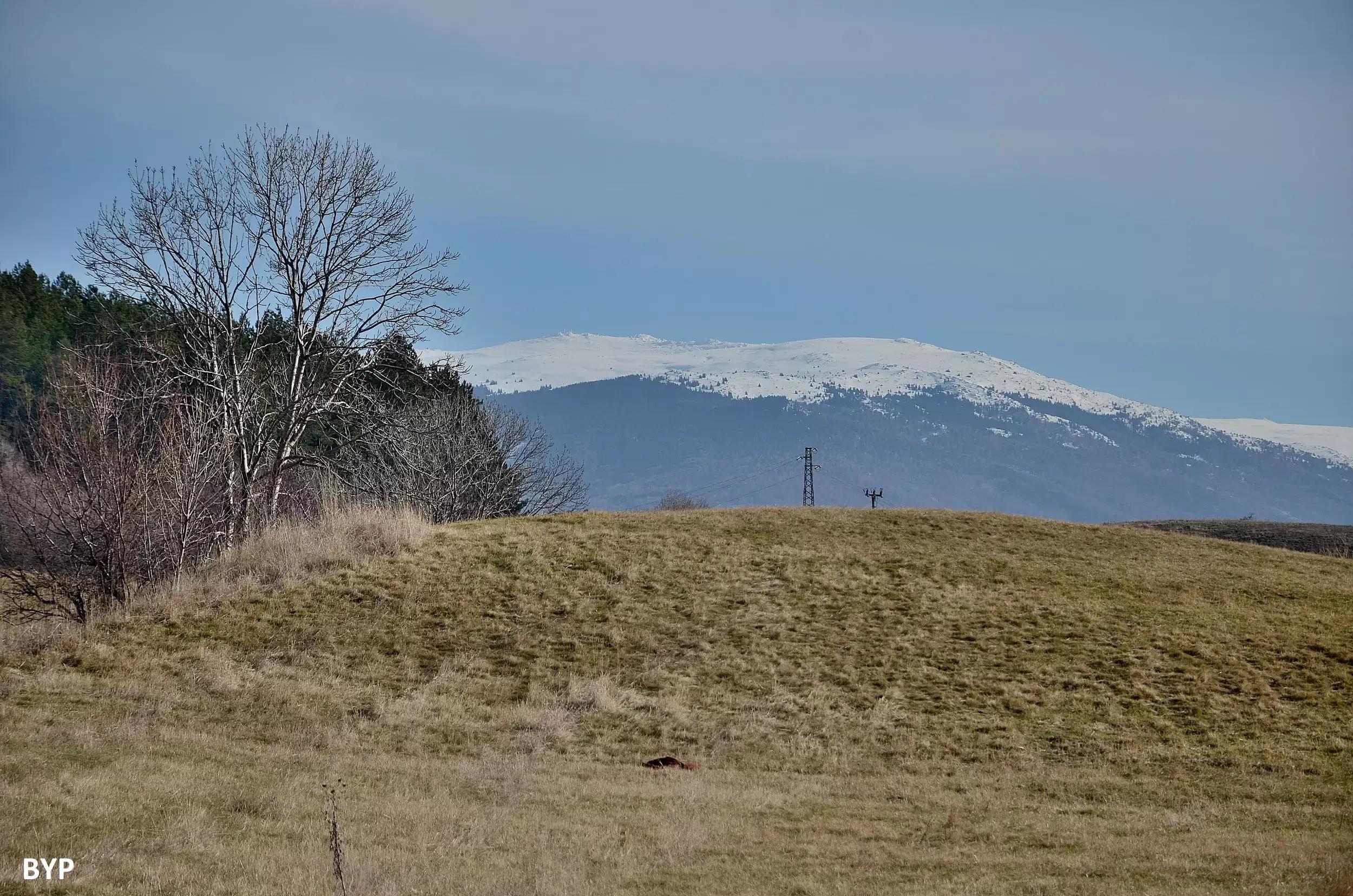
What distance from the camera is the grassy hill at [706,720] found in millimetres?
11867

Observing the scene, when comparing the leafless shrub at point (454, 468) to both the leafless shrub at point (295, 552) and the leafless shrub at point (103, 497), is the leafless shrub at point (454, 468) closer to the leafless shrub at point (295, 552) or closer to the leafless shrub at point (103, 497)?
the leafless shrub at point (295, 552)

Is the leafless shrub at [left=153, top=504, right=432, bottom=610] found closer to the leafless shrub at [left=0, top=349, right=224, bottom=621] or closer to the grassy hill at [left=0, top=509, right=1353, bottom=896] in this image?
the grassy hill at [left=0, top=509, right=1353, bottom=896]

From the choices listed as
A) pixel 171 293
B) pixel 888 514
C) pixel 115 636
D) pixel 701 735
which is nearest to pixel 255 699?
pixel 115 636

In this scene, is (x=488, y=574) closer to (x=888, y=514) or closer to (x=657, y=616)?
(x=657, y=616)

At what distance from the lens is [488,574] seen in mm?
28938

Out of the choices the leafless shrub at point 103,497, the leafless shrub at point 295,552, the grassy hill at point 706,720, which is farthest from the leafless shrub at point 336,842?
the leafless shrub at point 103,497

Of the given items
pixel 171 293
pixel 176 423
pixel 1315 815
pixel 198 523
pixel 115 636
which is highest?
pixel 171 293

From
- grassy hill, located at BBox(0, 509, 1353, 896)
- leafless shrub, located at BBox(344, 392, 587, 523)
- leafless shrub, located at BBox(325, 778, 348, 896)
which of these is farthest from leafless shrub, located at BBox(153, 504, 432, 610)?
leafless shrub, located at BBox(344, 392, 587, 523)

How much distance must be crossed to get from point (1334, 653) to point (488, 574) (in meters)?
19.9

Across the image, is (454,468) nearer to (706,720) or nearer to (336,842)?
(706,720)

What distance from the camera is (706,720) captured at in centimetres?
2031

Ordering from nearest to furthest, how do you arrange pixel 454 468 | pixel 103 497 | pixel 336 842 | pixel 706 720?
pixel 336 842 < pixel 706 720 < pixel 103 497 < pixel 454 468

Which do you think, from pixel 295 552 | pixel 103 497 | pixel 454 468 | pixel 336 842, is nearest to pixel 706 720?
pixel 336 842

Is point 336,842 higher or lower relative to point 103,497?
lower
